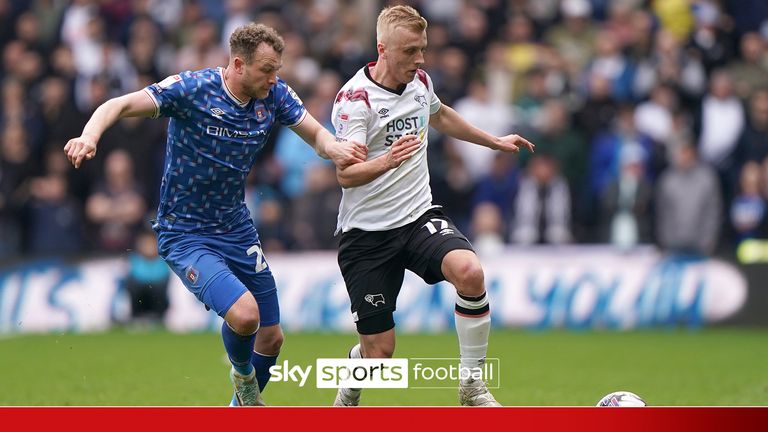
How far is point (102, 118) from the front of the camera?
793cm

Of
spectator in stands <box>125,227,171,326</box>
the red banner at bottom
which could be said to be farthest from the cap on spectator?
the red banner at bottom

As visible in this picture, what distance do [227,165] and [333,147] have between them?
79cm

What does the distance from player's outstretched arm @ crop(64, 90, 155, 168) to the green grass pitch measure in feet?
8.02

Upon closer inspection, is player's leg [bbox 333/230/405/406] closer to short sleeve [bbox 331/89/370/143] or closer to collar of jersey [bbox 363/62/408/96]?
short sleeve [bbox 331/89/370/143]

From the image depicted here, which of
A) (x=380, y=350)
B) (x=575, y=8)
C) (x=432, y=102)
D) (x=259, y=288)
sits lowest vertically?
(x=380, y=350)

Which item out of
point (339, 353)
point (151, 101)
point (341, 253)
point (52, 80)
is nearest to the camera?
point (151, 101)

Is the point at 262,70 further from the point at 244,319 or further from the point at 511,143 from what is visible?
the point at 511,143

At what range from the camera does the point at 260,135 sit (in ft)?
28.5

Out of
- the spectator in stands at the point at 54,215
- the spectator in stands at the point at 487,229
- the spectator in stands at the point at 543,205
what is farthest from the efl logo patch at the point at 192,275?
the spectator in stands at the point at 54,215

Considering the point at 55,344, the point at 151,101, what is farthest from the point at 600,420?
the point at 55,344

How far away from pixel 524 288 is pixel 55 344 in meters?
5.80

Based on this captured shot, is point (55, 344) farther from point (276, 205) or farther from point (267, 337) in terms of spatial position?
point (267, 337)

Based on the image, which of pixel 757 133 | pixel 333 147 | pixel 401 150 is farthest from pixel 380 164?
pixel 757 133

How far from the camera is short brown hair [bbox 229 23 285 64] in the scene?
8.29 m
